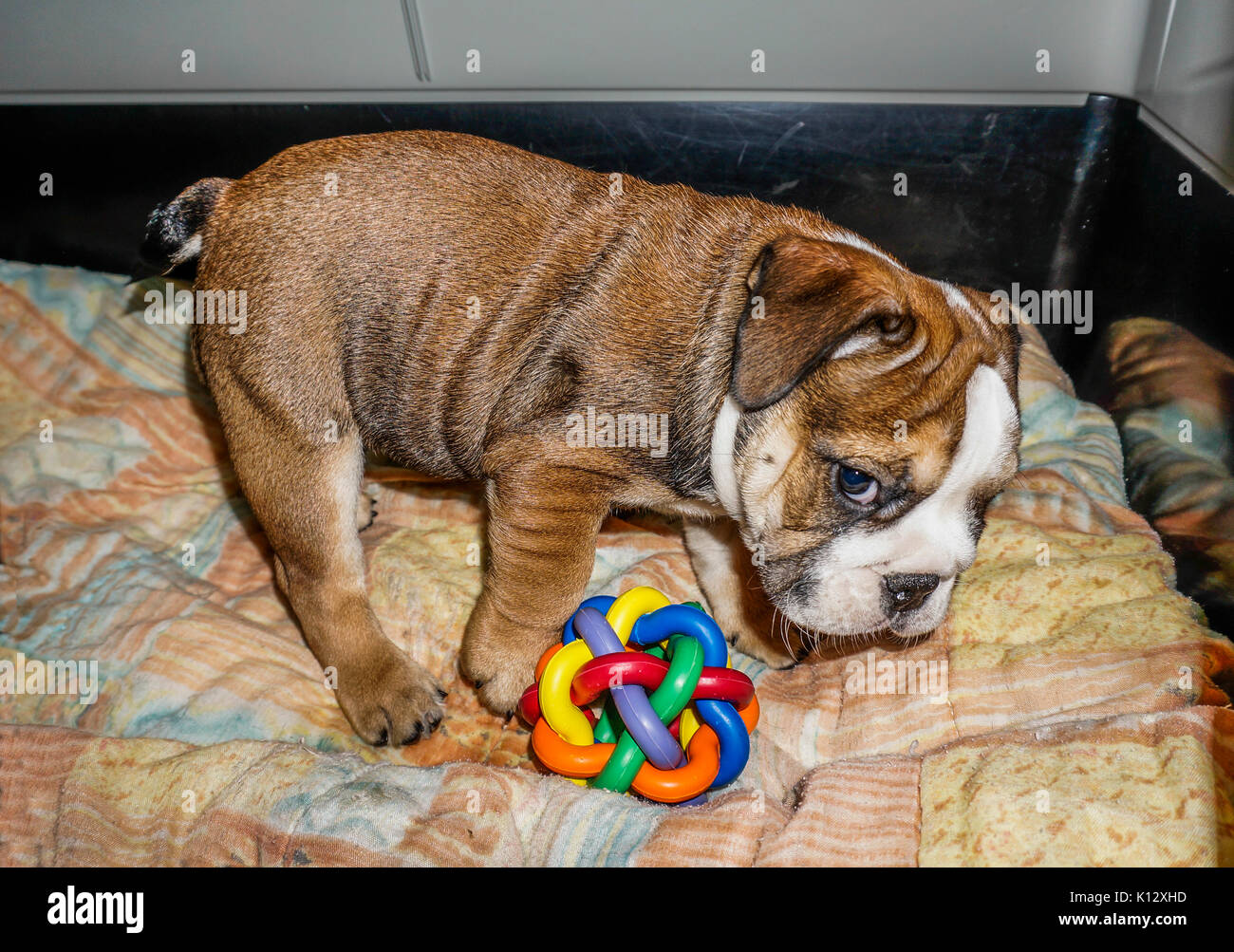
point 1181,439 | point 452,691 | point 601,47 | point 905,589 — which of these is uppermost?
point 601,47

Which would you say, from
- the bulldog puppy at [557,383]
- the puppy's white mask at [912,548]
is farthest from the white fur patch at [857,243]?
the puppy's white mask at [912,548]

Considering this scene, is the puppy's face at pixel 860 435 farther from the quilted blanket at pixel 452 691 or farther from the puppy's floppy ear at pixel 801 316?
the quilted blanket at pixel 452 691

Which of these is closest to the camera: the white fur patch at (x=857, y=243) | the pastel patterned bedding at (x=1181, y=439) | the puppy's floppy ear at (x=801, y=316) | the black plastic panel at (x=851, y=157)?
the puppy's floppy ear at (x=801, y=316)

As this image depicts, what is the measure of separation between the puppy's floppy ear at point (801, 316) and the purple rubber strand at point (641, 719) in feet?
3.46

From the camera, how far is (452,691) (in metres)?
4.43

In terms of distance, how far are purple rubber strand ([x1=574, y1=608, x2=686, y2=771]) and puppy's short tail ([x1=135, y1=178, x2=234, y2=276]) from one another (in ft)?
6.91

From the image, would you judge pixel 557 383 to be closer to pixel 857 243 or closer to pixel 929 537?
pixel 857 243

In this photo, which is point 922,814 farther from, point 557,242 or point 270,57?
point 270,57

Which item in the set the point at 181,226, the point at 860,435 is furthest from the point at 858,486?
the point at 181,226

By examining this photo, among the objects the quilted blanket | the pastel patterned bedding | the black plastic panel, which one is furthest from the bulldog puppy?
the black plastic panel

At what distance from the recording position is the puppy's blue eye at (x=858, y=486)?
10.6ft

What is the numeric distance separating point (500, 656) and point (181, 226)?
202 centimetres

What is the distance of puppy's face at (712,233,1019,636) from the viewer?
3023 mm

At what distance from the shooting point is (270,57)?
18.0ft
